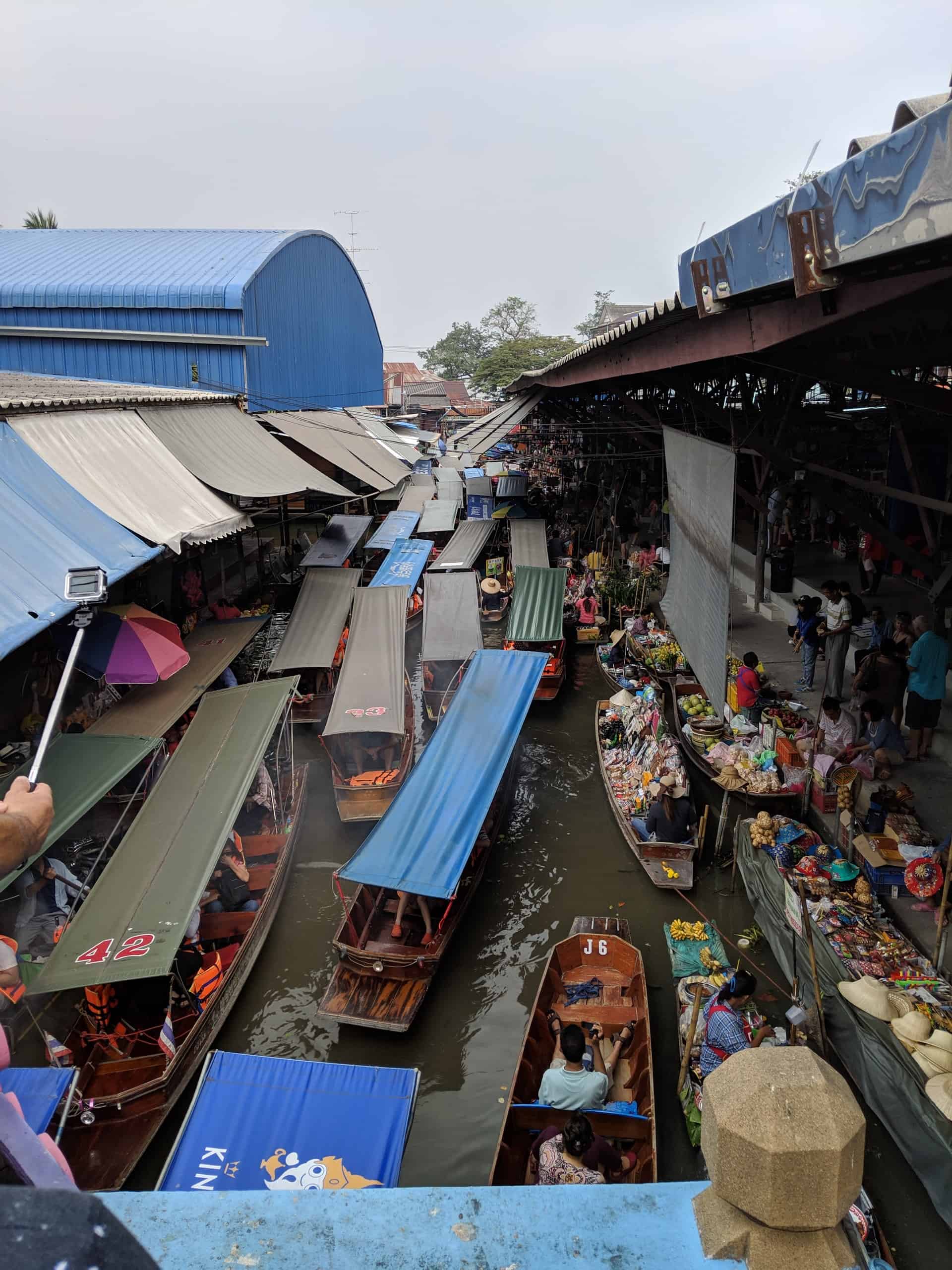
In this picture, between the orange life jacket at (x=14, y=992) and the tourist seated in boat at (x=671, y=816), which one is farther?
the tourist seated in boat at (x=671, y=816)

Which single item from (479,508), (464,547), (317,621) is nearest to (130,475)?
(317,621)

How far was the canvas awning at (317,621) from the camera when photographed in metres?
13.8

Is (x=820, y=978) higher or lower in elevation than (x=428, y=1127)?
higher

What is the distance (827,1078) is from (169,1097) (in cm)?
611

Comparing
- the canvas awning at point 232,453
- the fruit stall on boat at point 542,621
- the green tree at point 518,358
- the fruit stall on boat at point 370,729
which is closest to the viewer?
the fruit stall on boat at point 370,729

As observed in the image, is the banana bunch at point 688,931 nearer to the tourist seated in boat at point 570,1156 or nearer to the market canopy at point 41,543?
the tourist seated in boat at point 570,1156

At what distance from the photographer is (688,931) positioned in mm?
7836

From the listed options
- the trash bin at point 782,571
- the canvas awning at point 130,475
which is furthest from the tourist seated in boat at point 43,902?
the trash bin at point 782,571

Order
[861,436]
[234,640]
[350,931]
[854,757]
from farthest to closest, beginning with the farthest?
1. [861,436]
2. [234,640]
3. [854,757]
4. [350,931]

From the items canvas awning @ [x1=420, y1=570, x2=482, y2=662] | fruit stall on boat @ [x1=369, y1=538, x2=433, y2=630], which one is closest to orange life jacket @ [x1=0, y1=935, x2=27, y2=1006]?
canvas awning @ [x1=420, y1=570, x2=482, y2=662]

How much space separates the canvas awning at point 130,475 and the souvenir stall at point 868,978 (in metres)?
8.04

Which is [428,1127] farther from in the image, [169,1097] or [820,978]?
[820,978]

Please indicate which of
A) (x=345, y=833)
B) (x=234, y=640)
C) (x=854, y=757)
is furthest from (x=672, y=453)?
(x=234, y=640)

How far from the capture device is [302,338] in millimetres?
26469
